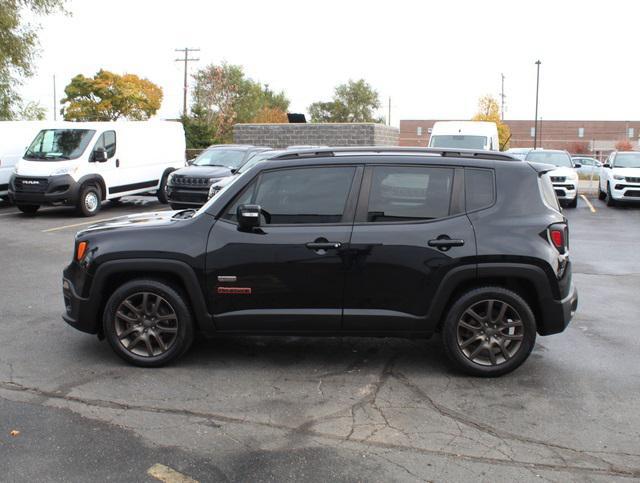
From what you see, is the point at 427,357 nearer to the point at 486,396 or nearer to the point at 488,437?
the point at 486,396

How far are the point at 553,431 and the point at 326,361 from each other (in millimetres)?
1978

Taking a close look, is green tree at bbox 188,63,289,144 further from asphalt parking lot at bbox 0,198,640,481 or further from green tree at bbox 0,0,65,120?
asphalt parking lot at bbox 0,198,640,481

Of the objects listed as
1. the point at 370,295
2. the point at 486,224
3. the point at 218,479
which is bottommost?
the point at 218,479

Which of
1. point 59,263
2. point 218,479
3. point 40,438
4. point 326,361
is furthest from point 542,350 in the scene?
point 59,263

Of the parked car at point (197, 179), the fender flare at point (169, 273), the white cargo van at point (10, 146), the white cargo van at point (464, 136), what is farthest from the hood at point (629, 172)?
the fender flare at point (169, 273)

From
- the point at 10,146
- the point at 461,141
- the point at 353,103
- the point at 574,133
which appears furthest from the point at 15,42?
the point at 574,133

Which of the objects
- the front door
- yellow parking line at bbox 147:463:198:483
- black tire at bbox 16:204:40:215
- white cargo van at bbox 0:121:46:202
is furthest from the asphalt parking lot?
white cargo van at bbox 0:121:46:202

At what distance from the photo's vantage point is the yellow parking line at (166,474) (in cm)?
371

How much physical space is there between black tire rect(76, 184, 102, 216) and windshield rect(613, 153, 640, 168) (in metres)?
14.8

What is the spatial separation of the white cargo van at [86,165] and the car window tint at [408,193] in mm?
12637

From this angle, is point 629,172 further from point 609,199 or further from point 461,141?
point 461,141

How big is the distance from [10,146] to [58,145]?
8.10 ft

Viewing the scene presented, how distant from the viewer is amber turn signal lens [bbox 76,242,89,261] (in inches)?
220

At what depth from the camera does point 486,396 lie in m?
5.04
